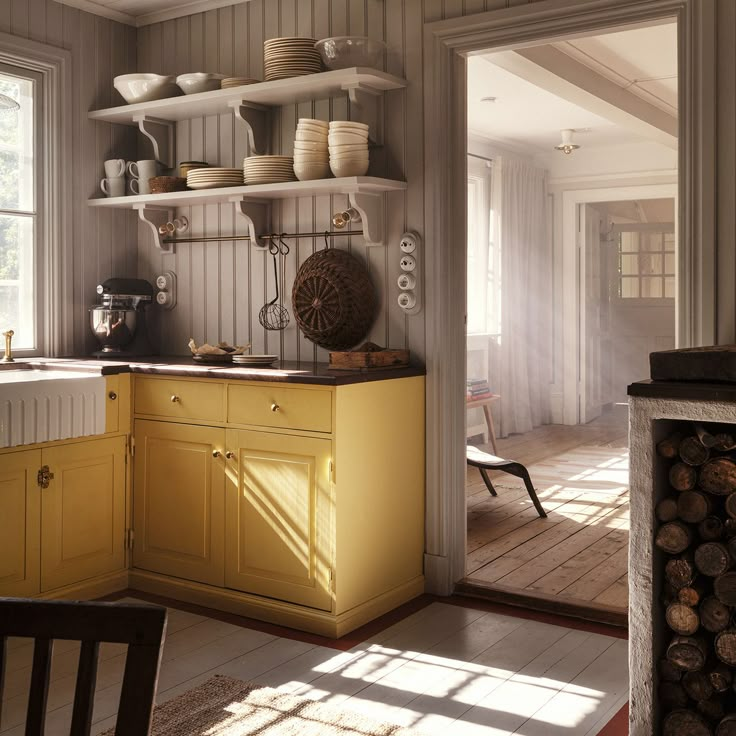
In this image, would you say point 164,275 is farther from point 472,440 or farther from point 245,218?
point 472,440

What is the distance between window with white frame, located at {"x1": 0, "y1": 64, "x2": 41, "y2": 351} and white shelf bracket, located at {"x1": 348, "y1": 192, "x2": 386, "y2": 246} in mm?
1549

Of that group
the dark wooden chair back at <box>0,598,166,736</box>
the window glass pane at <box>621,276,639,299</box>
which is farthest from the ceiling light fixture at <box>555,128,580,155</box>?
the dark wooden chair back at <box>0,598,166,736</box>

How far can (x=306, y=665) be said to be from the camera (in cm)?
304

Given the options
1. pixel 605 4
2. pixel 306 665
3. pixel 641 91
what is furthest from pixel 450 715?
pixel 641 91

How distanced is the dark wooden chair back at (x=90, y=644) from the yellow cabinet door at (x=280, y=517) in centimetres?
217

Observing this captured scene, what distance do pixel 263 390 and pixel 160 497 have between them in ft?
2.39

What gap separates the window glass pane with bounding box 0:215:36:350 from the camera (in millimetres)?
4113

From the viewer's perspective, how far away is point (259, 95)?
3844 millimetres

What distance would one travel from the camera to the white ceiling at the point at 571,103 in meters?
4.92

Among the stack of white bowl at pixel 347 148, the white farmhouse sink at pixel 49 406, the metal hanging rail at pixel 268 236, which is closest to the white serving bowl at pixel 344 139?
the stack of white bowl at pixel 347 148

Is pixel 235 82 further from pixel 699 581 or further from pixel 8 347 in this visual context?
pixel 699 581

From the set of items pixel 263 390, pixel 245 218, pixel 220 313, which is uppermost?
pixel 245 218

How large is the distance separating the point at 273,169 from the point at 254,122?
377 millimetres

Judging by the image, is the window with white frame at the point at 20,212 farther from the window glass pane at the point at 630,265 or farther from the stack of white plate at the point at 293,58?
the window glass pane at the point at 630,265
